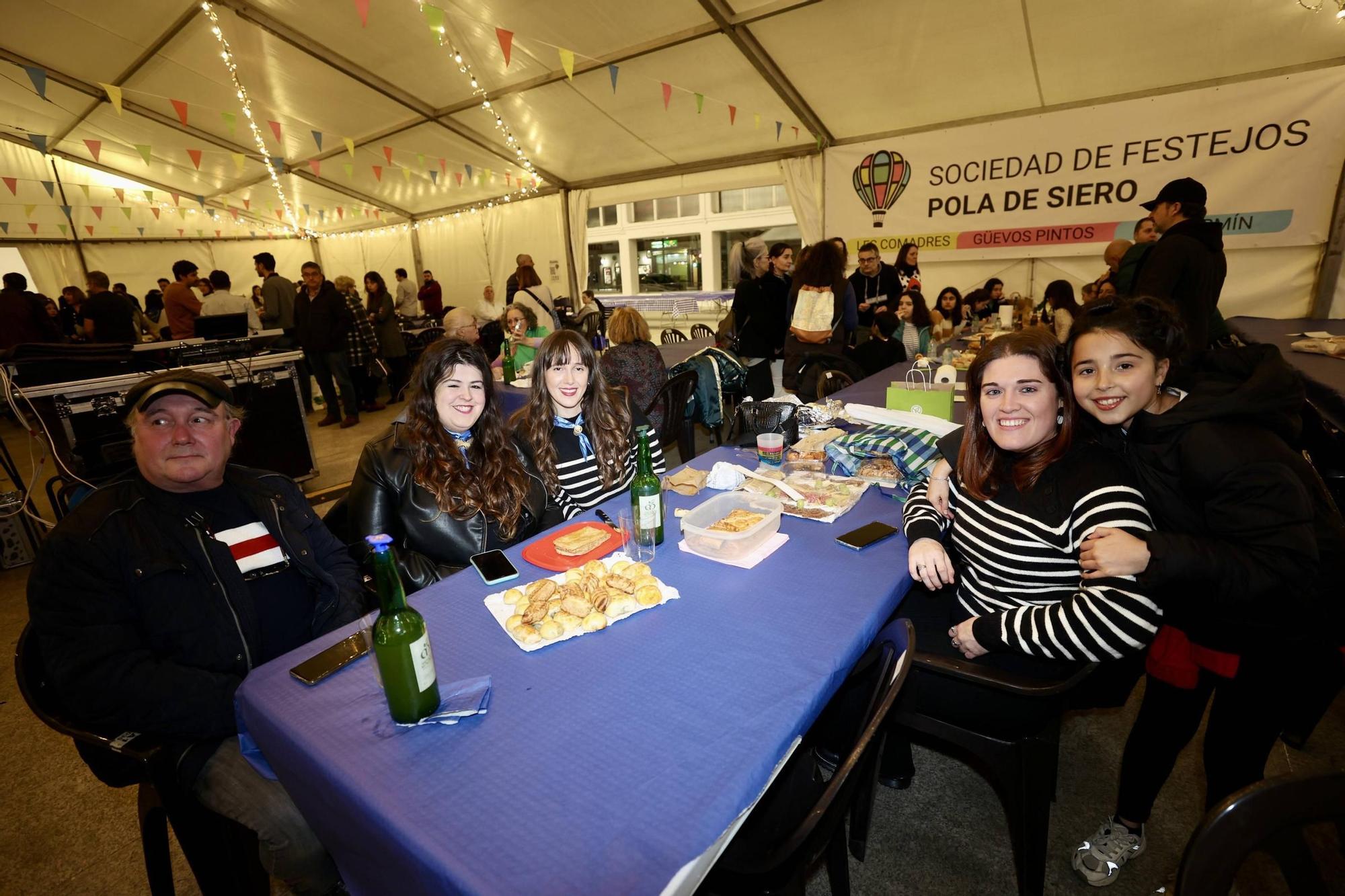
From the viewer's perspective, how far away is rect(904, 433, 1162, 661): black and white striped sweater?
3.96 ft

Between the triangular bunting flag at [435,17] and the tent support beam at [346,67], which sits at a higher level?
the tent support beam at [346,67]

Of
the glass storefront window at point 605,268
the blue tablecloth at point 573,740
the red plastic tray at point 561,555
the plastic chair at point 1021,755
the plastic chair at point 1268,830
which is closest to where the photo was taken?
the plastic chair at point 1268,830

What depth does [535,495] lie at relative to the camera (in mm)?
2008

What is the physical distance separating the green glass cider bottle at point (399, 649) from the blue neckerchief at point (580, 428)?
4.08 ft

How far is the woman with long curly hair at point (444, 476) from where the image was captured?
1.79 meters

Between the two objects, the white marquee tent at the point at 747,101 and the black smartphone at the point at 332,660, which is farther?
the white marquee tent at the point at 747,101

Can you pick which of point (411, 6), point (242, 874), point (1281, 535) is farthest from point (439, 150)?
point (1281, 535)

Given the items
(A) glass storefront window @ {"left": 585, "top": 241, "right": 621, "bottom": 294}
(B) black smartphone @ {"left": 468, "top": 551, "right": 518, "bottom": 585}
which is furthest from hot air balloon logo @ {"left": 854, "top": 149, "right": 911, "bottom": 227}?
(B) black smartphone @ {"left": 468, "top": 551, "right": 518, "bottom": 585}

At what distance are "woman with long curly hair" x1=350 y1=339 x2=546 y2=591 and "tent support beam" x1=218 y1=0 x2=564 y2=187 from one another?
21.6 ft

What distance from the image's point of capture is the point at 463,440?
194 centimetres

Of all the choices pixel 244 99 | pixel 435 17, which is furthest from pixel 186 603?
pixel 244 99

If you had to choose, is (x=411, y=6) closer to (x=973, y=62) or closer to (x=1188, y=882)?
(x=973, y=62)

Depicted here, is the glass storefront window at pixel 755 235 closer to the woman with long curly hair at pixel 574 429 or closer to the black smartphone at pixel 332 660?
the woman with long curly hair at pixel 574 429

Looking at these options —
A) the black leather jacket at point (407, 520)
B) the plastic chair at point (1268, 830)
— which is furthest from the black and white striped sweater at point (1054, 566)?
the black leather jacket at point (407, 520)
